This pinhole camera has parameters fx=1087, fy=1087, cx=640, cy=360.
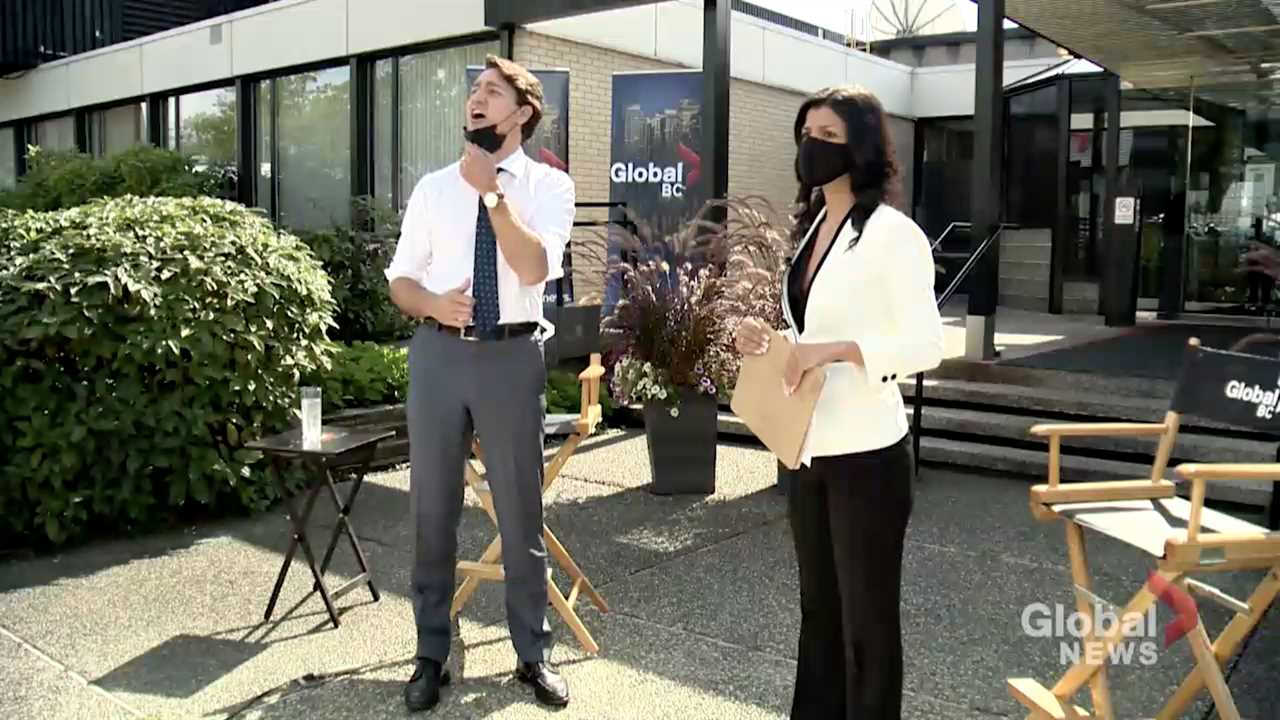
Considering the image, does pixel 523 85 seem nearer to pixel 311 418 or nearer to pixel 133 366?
pixel 311 418

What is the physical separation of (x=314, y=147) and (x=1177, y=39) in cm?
979

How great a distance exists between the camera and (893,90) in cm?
1655

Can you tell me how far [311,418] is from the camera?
432cm

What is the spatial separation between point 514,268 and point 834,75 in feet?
43.1

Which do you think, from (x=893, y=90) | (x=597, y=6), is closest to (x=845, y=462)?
(x=597, y=6)

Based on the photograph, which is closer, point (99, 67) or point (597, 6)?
point (597, 6)

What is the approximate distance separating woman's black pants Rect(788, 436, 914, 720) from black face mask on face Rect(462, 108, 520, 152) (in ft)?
4.51

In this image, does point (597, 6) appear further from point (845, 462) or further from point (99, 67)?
point (99, 67)

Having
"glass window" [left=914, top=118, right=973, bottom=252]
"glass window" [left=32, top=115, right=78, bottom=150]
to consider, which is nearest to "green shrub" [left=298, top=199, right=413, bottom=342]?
"glass window" [left=914, top=118, right=973, bottom=252]

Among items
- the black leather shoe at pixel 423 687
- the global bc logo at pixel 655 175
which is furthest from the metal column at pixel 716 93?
the black leather shoe at pixel 423 687

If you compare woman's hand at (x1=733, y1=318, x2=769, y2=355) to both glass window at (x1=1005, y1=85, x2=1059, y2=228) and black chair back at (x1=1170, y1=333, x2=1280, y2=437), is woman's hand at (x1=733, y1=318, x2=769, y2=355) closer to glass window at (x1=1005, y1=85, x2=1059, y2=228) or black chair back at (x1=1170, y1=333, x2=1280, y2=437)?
black chair back at (x1=1170, y1=333, x2=1280, y2=437)

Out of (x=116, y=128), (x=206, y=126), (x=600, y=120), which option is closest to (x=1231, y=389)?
(x=600, y=120)

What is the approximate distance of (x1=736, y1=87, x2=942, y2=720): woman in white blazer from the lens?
2.60m

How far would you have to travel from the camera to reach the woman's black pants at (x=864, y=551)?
2.62 m
